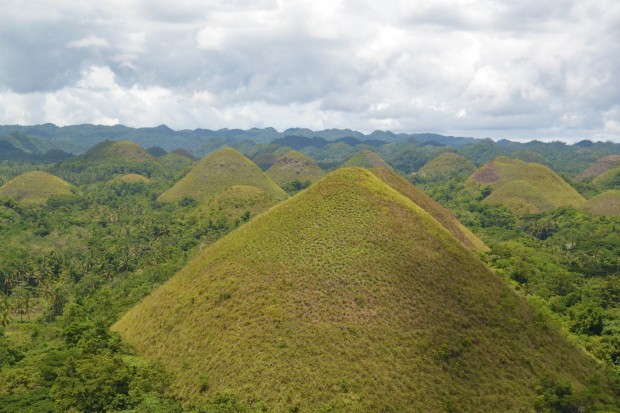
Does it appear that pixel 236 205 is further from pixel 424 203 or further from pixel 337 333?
pixel 337 333

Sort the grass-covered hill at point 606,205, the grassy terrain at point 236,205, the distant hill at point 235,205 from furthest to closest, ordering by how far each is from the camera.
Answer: the grass-covered hill at point 606,205 → the grassy terrain at point 236,205 → the distant hill at point 235,205

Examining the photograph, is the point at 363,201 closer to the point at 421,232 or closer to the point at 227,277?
the point at 421,232

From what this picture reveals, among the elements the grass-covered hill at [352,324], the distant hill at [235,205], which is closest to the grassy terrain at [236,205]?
the distant hill at [235,205]

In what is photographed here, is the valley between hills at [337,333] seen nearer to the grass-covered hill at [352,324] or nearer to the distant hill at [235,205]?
the grass-covered hill at [352,324]

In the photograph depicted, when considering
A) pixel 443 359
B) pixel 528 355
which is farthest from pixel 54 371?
pixel 528 355

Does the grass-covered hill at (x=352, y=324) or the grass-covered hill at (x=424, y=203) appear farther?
the grass-covered hill at (x=424, y=203)

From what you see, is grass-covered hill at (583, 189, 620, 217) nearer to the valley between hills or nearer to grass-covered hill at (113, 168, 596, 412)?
the valley between hills
